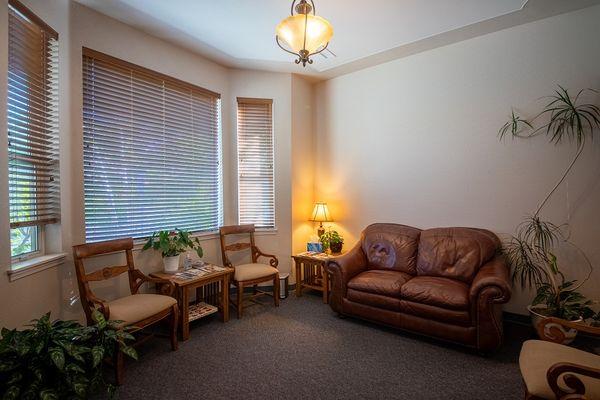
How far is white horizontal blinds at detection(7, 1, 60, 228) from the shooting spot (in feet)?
6.50

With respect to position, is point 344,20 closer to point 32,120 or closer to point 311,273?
point 32,120

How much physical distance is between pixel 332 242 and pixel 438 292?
5.20 ft

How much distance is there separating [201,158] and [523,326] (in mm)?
3969

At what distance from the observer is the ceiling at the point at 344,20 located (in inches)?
100

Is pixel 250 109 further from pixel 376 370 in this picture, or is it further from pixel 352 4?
pixel 376 370

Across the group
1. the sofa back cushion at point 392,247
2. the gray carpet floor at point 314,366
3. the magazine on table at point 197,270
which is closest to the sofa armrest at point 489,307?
the gray carpet floor at point 314,366

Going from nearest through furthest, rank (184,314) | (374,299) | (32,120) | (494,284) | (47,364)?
1. (47,364)
2. (32,120)
3. (494,284)
4. (184,314)
5. (374,299)

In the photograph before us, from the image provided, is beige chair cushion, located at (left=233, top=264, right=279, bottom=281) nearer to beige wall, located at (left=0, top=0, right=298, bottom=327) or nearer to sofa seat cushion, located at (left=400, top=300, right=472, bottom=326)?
beige wall, located at (left=0, top=0, right=298, bottom=327)

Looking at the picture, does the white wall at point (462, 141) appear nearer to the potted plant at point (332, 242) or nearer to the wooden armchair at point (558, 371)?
the potted plant at point (332, 242)

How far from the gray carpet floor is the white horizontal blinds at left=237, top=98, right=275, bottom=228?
1.53m

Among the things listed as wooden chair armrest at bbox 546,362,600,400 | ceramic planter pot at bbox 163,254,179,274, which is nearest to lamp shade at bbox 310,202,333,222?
ceramic planter pot at bbox 163,254,179,274

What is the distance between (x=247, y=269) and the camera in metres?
3.42

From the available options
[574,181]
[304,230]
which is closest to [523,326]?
[574,181]

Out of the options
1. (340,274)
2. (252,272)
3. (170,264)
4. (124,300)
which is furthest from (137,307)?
(340,274)
